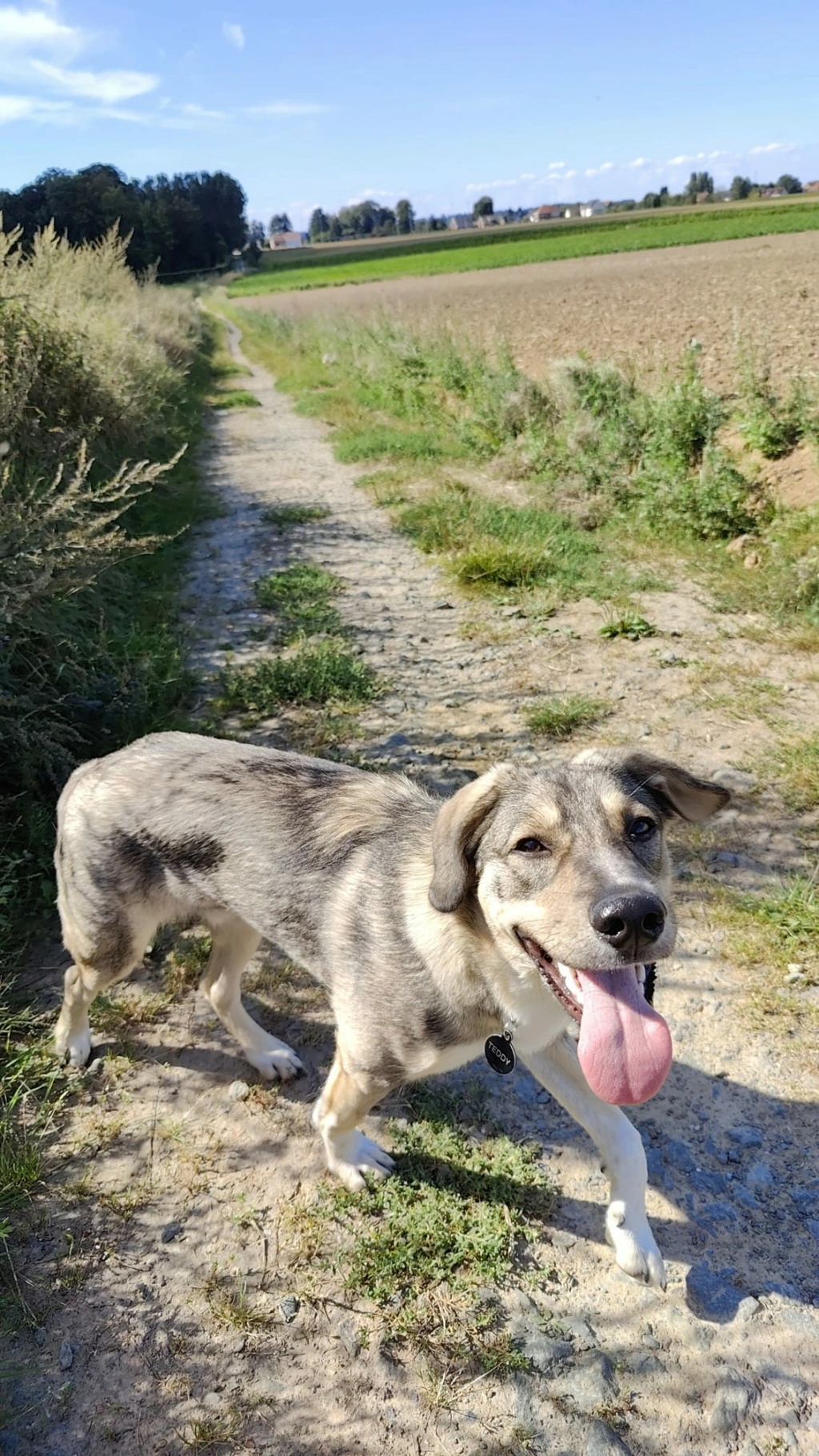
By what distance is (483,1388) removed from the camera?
2432 mm

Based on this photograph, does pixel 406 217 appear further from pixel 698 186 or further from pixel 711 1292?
pixel 711 1292

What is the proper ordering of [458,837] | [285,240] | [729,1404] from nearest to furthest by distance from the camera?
1. [729,1404]
2. [458,837]
3. [285,240]

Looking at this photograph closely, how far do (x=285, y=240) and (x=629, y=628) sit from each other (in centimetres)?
21866

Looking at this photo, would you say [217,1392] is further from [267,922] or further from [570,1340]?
[267,922]

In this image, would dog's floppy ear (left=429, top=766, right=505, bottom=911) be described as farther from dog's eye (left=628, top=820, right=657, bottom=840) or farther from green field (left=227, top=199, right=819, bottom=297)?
green field (left=227, top=199, right=819, bottom=297)

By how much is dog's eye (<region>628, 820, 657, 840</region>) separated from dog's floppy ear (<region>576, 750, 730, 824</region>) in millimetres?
157

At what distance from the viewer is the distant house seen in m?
189

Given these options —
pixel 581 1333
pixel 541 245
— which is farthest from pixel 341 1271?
pixel 541 245

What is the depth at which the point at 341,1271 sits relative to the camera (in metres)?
2.78

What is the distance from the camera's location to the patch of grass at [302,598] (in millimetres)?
7754

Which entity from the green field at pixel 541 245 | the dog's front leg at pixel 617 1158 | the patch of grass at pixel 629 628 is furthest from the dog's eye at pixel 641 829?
the green field at pixel 541 245

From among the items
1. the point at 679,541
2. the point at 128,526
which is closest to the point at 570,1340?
the point at 679,541

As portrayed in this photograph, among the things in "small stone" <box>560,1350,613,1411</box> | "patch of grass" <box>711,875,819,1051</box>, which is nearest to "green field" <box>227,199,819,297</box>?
"patch of grass" <box>711,875,819,1051</box>

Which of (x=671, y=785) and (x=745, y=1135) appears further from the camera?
(x=745, y=1135)
